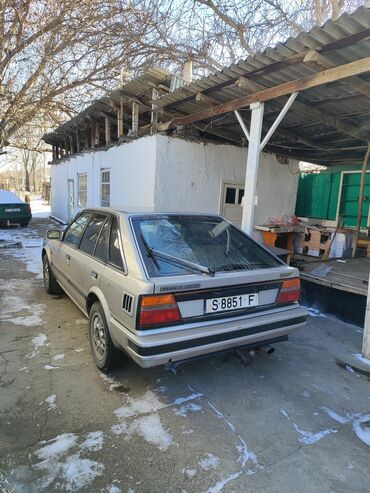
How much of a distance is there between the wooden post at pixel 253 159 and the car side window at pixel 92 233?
7.63ft

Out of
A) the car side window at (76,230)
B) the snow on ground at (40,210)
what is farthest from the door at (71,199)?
the car side window at (76,230)

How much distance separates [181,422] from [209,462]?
396 mm

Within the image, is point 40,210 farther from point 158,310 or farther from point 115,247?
point 158,310

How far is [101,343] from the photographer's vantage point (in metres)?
2.98

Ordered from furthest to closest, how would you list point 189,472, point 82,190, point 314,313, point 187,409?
1. point 82,190
2. point 314,313
3. point 187,409
4. point 189,472

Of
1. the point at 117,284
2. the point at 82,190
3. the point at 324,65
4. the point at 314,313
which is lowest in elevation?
the point at 314,313

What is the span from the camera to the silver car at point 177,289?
2.32m

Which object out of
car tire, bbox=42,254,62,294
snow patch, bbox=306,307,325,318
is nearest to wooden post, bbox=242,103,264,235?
snow patch, bbox=306,307,325,318

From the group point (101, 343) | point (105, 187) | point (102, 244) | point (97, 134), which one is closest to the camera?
point (101, 343)

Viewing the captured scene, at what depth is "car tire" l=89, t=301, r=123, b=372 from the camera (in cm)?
279

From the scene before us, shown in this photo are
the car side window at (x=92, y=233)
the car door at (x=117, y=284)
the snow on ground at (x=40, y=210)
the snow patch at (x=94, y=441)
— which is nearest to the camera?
the snow patch at (x=94, y=441)

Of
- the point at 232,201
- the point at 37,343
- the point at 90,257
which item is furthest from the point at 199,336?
the point at 232,201

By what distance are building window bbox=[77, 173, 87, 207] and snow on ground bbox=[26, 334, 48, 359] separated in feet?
29.0

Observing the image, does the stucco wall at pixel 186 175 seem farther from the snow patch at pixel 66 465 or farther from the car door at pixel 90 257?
the snow patch at pixel 66 465
